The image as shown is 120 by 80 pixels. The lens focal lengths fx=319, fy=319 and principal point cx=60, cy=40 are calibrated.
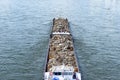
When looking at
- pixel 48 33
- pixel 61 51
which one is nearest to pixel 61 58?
pixel 61 51

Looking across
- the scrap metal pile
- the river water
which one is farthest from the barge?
the river water

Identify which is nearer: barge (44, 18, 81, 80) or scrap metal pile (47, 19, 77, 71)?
barge (44, 18, 81, 80)

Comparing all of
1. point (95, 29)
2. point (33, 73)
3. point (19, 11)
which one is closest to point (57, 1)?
point (19, 11)

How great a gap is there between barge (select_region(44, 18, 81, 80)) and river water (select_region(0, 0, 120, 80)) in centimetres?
268

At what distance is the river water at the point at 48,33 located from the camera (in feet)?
202

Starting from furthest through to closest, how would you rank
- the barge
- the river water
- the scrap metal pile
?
the river water, the scrap metal pile, the barge

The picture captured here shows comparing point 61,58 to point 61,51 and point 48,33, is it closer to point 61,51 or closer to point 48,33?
point 61,51

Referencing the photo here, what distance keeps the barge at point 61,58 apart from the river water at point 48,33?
8.81 ft

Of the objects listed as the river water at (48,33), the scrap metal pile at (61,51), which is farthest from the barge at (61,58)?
the river water at (48,33)

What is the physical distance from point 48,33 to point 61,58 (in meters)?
24.9

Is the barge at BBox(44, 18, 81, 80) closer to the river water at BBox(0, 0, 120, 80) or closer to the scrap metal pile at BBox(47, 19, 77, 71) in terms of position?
the scrap metal pile at BBox(47, 19, 77, 71)

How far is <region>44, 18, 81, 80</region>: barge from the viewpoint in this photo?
5131cm

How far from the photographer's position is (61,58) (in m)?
58.9

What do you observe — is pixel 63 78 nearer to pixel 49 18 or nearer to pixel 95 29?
pixel 95 29
